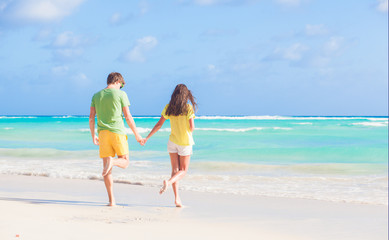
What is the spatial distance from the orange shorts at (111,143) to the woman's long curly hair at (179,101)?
2.10 ft

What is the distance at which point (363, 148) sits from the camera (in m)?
18.3

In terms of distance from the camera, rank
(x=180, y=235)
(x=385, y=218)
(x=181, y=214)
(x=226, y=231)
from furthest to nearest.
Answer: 1. (x=385, y=218)
2. (x=181, y=214)
3. (x=226, y=231)
4. (x=180, y=235)

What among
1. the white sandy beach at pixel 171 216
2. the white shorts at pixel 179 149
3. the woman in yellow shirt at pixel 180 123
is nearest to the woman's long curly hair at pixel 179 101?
the woman in yellow shirt at pixel 180 123

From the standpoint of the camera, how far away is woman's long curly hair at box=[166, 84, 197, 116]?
5.03 meters

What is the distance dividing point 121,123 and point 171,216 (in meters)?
1.22

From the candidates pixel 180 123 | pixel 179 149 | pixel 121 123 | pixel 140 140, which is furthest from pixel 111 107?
pixel 179 149

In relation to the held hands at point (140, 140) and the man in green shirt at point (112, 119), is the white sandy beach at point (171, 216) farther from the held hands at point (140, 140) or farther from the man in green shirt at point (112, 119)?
the held hands at point (140, 140)

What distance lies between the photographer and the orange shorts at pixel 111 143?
4.95 m

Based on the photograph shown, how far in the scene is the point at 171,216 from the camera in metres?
4.91

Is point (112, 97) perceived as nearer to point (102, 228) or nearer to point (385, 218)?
point (102, 228)

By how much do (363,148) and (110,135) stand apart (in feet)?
51.2

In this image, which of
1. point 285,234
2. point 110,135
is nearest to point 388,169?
point 285,234

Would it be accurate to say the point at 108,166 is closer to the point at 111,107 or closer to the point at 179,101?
the point at 111,107

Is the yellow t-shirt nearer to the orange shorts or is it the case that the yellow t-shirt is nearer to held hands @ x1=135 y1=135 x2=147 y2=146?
held hands @ x1=135 y1=135 x2=147 y2=146
